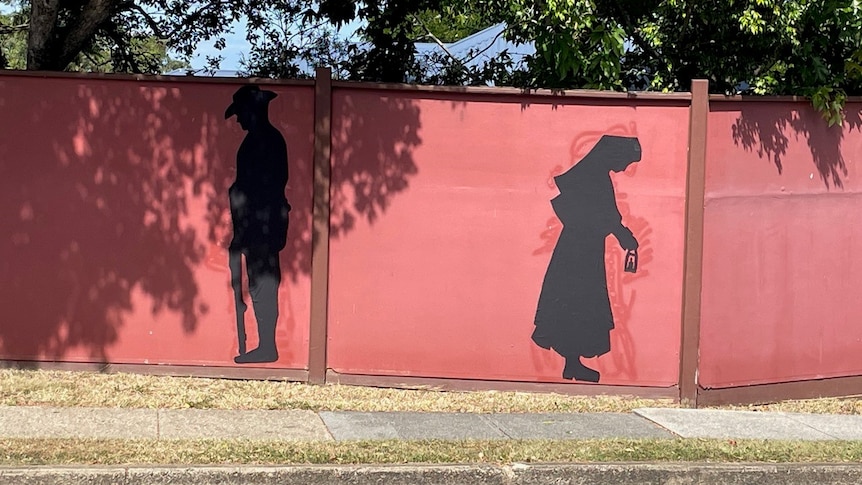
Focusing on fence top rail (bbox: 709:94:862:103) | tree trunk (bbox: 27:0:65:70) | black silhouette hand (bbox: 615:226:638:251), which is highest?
tree trunk (bbox: 27:0:65:70)

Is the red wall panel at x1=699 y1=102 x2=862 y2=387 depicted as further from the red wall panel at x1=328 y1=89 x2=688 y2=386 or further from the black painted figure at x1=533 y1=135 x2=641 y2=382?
the black painted figure at x1=533 y1=135 x2=641 y2=382

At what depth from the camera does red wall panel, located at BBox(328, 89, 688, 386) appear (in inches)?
297

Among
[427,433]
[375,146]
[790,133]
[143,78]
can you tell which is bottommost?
[427,433]

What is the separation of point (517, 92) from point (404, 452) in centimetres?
326

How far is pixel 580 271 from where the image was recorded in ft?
25.0

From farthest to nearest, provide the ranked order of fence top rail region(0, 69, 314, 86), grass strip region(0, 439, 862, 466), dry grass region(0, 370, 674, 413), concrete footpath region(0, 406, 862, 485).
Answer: fence top rail region(0, 69, 314, 86), dry grass region(0, 370, 674, 413), grass strip region(0, 439, 862, 466), concrete footpath region(0, 406, 862, 485)

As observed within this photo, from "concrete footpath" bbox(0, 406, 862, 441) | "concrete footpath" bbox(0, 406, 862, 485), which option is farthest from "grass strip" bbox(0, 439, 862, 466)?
"concrete footpath" bbox(0, 406, 862, 441)

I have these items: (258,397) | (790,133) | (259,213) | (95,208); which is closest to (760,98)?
(790,133)

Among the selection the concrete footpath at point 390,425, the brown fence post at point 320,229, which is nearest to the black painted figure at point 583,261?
the concrete footpath at point 390,425

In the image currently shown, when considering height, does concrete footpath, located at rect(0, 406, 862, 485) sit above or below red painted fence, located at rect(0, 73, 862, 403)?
below

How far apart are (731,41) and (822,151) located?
1435mm

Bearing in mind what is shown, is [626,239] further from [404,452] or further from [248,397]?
[248,397]

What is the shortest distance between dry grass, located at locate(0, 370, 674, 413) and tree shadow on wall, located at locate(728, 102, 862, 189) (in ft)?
7.46

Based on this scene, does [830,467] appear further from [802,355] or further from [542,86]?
[542,86]
